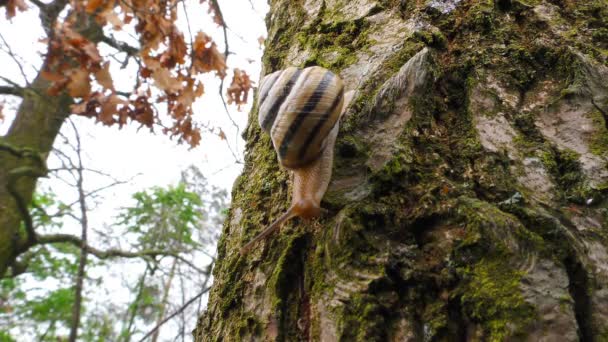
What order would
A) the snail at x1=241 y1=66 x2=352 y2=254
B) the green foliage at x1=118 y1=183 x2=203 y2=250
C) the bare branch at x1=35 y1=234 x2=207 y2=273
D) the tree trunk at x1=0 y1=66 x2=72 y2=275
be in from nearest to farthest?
the snail at x1=241 y1=66 x2=352 y2=254
the tree trunk at x1=0 y1=66 x2=72 y2=275
the bare branch at x1=35 y1=234 x2=207 y2=273
the green foliage at x1=118 y1=183 x2=203 y2=250

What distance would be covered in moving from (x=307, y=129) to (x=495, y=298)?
1.85ft

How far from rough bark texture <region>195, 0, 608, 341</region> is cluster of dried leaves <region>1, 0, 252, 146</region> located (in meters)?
2.19

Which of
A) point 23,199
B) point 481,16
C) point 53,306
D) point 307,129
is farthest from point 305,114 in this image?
point 53,306

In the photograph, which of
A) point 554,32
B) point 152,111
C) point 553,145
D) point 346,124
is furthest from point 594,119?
point 152,111

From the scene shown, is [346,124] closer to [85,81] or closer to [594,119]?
[594,119]

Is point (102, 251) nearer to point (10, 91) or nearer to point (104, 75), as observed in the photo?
point (10, 91)

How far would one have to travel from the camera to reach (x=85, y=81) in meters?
3.03

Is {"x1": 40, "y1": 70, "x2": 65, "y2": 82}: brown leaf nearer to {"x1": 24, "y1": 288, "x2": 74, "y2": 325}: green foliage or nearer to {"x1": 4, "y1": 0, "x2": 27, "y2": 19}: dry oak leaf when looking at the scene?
{"x1": 4, "y1": 0, "x2": 27, "y2": 19}: dry oak leaf

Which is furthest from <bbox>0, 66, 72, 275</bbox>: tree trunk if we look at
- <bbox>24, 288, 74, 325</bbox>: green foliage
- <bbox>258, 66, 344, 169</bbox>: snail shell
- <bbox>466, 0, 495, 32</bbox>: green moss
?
<bbox>466, 0, 495, 32</bbox>: green moss

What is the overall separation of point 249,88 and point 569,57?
10.5 feet

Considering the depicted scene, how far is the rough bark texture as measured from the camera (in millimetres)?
755

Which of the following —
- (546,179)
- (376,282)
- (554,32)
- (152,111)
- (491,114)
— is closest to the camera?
(376,282)

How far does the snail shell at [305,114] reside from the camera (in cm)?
104

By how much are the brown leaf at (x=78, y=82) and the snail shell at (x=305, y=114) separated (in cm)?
240
